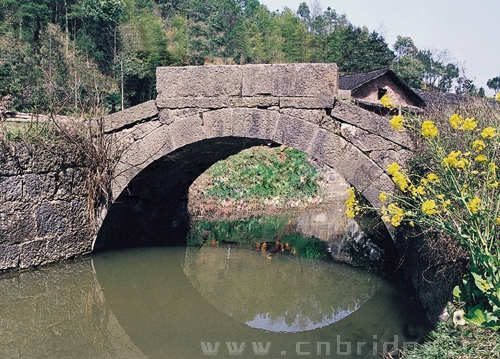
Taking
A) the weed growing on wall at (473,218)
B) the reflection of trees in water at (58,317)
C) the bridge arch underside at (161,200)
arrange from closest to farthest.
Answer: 1. the weed growing on wall at (473,218)
2. the reflection of trees in water at (58,317)
3. the bridge arch underside at (161,200)

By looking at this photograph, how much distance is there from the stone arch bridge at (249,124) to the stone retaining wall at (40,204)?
17.4 inches

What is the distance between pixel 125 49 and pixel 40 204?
809 inches

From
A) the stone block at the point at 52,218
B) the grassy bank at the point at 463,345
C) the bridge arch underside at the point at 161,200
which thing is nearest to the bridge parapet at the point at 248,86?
the bridge arch underside at the point at 161,200

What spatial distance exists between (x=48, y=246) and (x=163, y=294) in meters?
1.57

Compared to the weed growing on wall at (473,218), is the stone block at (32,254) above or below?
below

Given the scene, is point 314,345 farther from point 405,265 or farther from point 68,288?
point 68,288

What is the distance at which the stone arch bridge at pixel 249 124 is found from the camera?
541 cm

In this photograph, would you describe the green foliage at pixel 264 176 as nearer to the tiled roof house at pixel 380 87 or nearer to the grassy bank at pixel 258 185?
the grassy bank at pixel 258 185

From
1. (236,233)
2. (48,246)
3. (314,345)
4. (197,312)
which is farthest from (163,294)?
(236,233)

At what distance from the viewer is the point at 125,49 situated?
2527 centimetres

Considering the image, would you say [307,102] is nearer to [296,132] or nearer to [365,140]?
[296,132]

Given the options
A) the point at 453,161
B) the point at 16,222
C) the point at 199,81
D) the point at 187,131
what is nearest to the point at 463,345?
the point at 453,161

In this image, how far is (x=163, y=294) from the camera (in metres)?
5.89

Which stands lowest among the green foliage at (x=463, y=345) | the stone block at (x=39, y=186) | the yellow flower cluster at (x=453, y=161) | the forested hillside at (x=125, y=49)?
the green foliage at (x=463, y=345)
